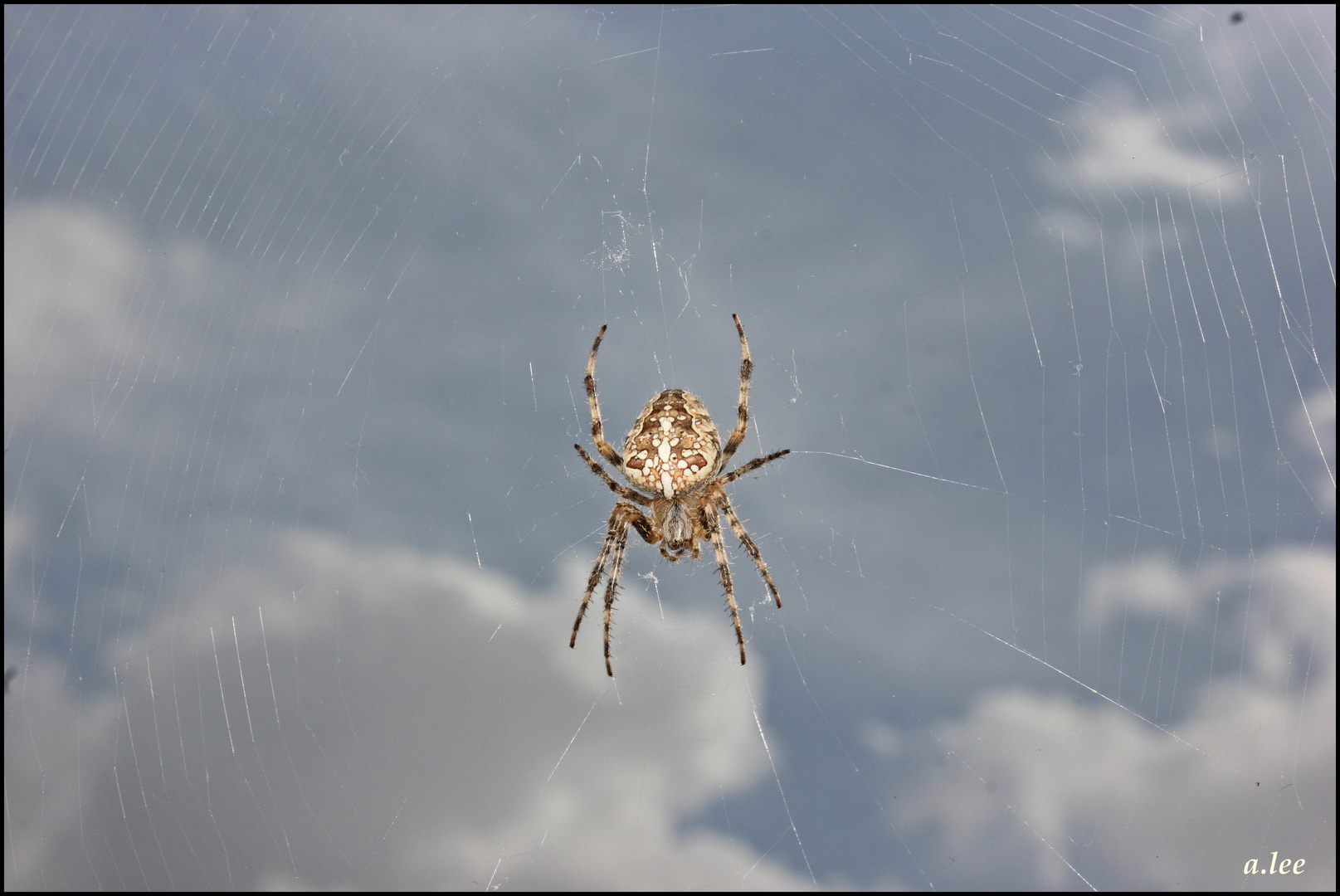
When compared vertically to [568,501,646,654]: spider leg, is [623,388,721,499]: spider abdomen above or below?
above

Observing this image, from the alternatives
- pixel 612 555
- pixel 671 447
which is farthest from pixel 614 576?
pixel 671 447

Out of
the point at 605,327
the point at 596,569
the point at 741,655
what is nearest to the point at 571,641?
the point at 596,569

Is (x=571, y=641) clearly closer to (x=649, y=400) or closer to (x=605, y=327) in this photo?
(x=649, y=400)

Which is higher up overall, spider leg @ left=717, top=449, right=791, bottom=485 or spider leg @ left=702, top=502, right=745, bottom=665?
spider leg @ left=717, top=449, right=791, bottom=485

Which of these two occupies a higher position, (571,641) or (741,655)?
(741,655)
